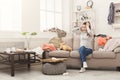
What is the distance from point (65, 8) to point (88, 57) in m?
2.84

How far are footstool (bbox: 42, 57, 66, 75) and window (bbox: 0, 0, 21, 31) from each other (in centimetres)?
172

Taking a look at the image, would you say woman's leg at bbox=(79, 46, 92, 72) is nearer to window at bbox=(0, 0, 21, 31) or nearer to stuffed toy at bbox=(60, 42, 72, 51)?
stuffed toy at bbox=(60, 42, 72, 51)

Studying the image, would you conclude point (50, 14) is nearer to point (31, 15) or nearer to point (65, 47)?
point (31, 15)

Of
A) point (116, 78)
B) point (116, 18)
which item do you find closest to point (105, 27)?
point (116, 18)

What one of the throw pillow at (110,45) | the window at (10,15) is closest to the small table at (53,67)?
the throw pillow at (110,45)

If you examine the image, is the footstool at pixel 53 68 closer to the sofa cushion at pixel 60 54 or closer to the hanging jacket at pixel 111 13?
the sofa cushion at pixel 60 54

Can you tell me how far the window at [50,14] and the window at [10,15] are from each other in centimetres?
94

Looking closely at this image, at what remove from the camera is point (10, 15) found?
530cm

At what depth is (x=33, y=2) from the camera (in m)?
5.69

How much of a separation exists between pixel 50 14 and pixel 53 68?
2.89 m

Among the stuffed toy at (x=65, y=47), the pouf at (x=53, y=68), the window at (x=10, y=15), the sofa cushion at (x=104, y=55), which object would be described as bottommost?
the pouf at (x=53, y=68)

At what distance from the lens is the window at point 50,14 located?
6.20 metres

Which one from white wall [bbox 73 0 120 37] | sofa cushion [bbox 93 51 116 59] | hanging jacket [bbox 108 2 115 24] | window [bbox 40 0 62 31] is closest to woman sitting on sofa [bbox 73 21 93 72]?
sofa cushion [bbox 93 51 116 59]

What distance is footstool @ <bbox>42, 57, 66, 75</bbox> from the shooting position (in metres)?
4.04
